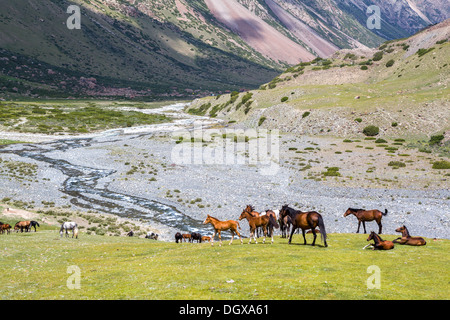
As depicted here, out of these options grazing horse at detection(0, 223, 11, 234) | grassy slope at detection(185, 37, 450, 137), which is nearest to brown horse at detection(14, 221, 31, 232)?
grazing horse at detection(0, 223, 11, 234)

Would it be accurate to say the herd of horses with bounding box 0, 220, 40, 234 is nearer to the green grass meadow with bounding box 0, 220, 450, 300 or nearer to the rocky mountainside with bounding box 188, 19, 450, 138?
the green grass meadow with bounding box 0, 220, 450, 300

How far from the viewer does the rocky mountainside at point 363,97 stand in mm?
86125

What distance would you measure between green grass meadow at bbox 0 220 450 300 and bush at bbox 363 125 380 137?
6744cm

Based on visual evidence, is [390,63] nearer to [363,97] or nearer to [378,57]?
[378,57]

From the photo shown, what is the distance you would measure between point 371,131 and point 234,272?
79.1 m

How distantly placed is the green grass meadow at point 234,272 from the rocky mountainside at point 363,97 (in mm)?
71963

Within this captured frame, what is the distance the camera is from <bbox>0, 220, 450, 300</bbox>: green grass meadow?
1226 centimetres

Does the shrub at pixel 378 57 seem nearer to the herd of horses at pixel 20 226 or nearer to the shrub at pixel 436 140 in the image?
the shrub at pixel 436 140

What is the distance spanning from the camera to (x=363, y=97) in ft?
344

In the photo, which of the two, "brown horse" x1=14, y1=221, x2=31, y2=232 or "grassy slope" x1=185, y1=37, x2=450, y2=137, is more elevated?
"grassy slope" x1=185, y1=37, x2=450, y2=137

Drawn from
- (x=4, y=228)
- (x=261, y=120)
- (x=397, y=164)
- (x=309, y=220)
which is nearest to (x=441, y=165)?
(x=397, y=164)

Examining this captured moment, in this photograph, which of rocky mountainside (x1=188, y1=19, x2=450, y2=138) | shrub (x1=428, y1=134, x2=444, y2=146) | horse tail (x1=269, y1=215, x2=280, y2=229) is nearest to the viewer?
horse tail (x1=269, y1=215, x2=280, y2=229)

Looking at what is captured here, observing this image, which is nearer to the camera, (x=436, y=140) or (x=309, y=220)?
(x=309, y=220)

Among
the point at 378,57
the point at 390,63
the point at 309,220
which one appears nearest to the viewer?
the point at 309,220
